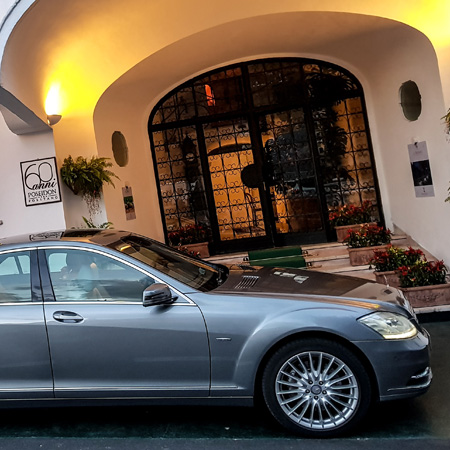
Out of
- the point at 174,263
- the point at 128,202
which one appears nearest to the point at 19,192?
the point at 128,202

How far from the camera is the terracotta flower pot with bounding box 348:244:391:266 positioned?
8.11 m

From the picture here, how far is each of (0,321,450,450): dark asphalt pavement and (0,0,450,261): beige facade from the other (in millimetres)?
3997

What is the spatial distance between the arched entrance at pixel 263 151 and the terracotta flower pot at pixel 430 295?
3.34m

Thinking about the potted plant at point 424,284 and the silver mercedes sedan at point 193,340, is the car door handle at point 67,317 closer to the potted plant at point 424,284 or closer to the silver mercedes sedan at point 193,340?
the silver mercedes sedan at point 193,340

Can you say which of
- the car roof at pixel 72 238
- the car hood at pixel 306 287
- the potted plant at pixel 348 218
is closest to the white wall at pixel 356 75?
the potted plant at pixel 348 218

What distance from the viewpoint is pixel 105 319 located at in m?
3.75

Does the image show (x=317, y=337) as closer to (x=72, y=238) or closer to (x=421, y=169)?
(x=72, y=238)

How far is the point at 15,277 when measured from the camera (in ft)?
13.1

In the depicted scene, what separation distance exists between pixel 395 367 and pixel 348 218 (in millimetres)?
6131

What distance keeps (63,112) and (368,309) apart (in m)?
5.99

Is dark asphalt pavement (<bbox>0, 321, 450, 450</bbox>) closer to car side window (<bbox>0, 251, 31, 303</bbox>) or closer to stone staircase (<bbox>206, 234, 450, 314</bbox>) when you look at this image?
car side window (<bbox>0, 251, 31, 303</bbox>)

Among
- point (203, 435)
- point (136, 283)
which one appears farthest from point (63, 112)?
point (203, 435)

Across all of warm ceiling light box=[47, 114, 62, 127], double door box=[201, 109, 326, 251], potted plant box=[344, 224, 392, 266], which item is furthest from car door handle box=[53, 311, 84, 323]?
double door box=[201, 109, 326, 251]

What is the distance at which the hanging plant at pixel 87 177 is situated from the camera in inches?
311
